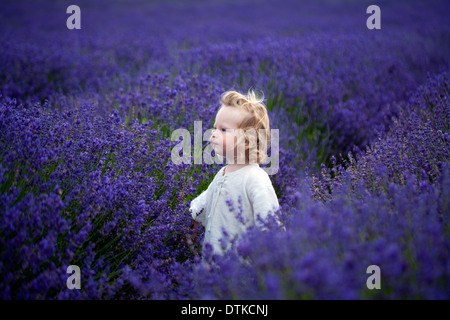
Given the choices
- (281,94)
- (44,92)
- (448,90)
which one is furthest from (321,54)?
(44,92)

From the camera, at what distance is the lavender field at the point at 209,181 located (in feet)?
4.14

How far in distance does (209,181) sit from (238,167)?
0.69 metres

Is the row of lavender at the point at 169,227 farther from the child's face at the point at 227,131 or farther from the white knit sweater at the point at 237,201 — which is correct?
the child's face at the point at 227,131

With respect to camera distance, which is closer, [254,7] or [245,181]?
[245,181]

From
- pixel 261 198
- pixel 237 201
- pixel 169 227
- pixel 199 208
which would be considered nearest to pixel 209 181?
pixel 199 208

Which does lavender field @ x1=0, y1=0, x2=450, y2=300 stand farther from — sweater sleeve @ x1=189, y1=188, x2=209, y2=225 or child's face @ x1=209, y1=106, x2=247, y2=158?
child's face @ x1=209, y1=106, x2=247, y2=158

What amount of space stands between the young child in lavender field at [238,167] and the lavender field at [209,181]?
0.63 ft

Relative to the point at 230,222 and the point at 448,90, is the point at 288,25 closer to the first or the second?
the point at 448,90

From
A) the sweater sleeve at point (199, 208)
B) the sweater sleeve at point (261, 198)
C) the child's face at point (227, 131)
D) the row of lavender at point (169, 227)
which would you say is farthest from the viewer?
the sweater sleeve at point (199, 208)

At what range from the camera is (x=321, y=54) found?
198 inches

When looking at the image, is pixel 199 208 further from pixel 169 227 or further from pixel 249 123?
pixel 249 123

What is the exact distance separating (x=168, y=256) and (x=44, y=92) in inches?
128

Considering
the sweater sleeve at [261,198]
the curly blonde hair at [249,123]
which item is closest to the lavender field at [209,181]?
the sweater sleeve at [261,198]

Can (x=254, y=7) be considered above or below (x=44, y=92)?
above
